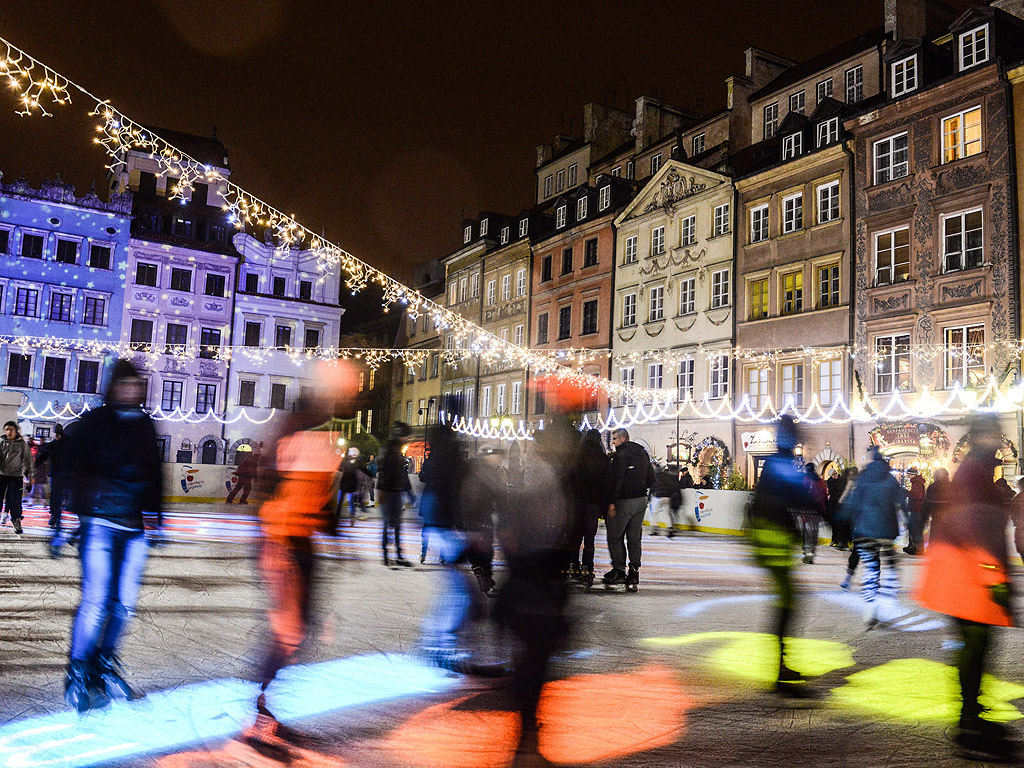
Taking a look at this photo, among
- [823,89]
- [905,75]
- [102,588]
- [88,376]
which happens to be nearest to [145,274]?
[88,376]

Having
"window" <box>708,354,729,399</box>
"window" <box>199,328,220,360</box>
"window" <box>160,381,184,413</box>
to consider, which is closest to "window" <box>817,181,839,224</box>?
"window" <box>708,354,729,399</box>

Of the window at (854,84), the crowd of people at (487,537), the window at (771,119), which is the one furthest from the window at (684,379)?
the crowd of people at (487,537)

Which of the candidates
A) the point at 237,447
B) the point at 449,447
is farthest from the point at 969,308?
the point at 237,447

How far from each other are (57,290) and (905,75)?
39.3 metres

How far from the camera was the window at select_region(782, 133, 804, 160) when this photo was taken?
3114 cm

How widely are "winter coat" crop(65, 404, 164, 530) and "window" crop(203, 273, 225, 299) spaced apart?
155ft

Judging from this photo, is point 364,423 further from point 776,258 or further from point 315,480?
point 315,480

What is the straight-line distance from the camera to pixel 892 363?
88.0 ft

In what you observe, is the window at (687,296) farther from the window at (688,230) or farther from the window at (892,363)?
the window at (892,363)

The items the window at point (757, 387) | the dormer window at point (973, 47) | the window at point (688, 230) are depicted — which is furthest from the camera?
the window at point (688, 230)

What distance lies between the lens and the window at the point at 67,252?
4531 cm

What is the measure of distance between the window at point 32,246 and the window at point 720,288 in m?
33.2

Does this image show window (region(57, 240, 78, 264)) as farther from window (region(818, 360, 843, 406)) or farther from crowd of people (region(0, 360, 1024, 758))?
crowd of people (region(0, 360, 1024, 758))

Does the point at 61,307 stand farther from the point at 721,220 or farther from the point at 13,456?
the point at 13,456
